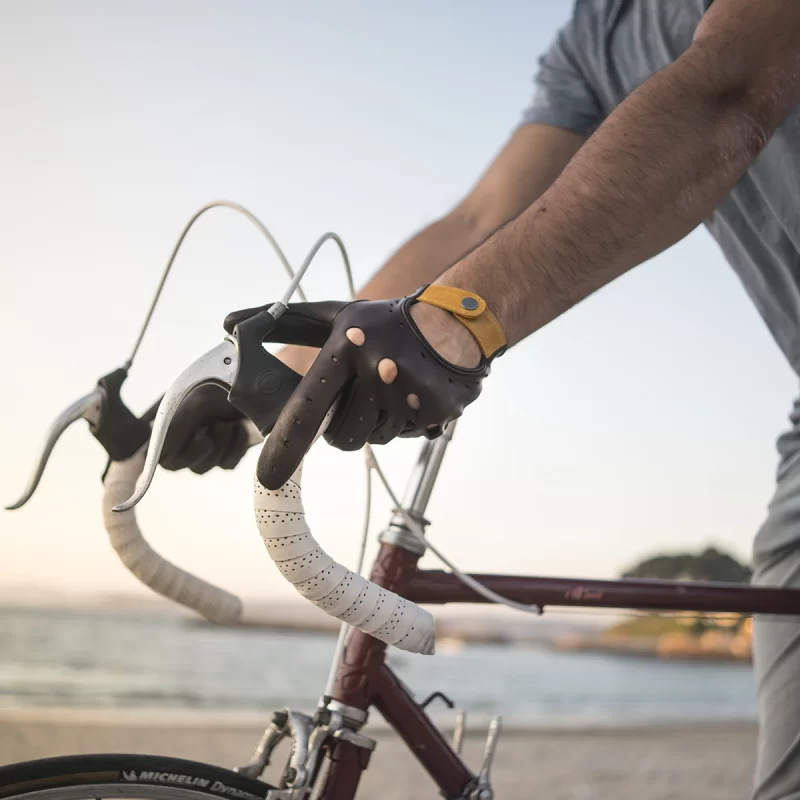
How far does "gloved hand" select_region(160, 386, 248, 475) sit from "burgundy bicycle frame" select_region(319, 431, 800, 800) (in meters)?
0.29

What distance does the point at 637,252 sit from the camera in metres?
0.92

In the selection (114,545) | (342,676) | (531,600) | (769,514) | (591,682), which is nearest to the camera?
(114,545)

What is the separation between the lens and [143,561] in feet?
3.61

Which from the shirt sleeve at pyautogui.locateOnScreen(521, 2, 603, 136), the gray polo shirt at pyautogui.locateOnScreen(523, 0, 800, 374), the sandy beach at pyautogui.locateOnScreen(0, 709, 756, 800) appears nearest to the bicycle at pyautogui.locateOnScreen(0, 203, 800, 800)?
the gray polo shirt at pyautogui.locateOnScreen(523, 0, 800, 374)

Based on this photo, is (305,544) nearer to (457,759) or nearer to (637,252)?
(637,252)

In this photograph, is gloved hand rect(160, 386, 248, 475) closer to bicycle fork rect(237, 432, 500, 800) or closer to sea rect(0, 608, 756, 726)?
bicycle fork rect(237, 432, 500, 800)

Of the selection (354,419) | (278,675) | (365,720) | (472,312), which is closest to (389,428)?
(354,419)

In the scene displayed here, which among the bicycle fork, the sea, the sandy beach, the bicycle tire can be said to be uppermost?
the sea

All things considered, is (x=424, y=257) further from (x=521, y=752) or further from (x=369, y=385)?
(x=521, y=752)

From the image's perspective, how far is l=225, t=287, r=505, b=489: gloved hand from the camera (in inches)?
31.0

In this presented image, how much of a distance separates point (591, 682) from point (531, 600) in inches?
1047

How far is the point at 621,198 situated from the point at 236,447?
0.62 meters

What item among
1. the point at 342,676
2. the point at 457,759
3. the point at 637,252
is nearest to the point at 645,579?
the point at 457,759

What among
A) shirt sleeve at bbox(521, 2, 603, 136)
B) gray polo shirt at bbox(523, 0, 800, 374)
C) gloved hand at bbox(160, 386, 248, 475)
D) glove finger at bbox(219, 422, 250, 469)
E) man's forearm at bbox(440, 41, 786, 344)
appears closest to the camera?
man's forearm at bbox(440, 41, 786, 344)
